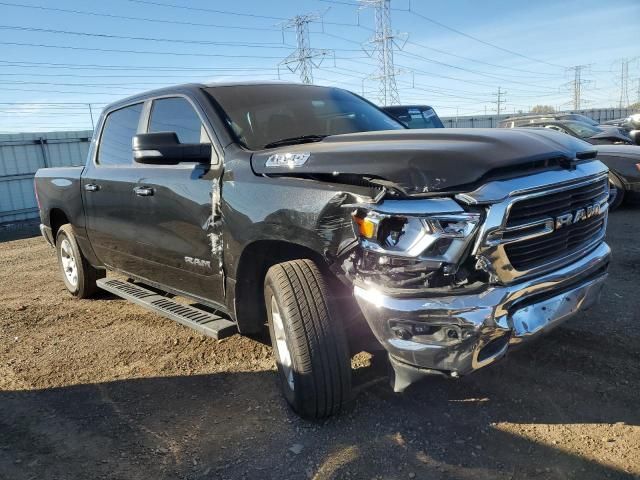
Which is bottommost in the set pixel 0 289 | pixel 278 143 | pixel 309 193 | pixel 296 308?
pixel 0 289

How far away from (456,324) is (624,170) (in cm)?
759

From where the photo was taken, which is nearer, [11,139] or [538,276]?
[538,276]

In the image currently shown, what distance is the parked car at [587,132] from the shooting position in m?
10.3

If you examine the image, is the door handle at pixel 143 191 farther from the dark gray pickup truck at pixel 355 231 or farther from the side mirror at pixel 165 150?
the side mirror at pixel 165 150

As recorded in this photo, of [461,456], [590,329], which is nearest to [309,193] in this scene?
[461,456]

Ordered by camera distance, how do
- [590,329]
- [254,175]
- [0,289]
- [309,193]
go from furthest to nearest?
[0,289] < [590,329] < [254,175] < [309,193]

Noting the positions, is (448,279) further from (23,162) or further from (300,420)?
(23,162)

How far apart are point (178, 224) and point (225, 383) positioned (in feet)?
3.73

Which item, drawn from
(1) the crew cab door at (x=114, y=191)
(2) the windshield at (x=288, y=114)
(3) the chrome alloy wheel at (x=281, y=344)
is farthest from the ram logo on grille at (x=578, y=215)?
(1) the crew cab door at (x=114, y=191)

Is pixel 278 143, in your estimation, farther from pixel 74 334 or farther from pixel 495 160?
pixel 74 334

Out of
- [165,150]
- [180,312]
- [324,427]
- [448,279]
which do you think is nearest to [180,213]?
[165,150]

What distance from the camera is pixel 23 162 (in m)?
15.2

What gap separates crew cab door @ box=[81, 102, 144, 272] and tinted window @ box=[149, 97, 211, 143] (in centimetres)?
31

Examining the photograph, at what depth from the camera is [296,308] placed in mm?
2803
